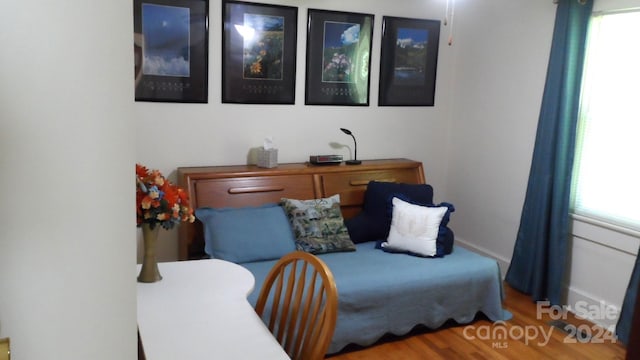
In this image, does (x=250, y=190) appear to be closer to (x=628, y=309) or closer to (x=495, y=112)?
(x=495, y=112)

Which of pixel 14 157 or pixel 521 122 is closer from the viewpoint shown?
pixel 14 157

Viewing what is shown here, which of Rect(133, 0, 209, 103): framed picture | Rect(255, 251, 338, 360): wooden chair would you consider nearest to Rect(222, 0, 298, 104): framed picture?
Rect(133, 0, 209, 103): framed picture

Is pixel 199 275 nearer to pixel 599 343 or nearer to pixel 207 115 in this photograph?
pixel 207 115

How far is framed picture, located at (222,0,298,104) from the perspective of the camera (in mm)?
3504

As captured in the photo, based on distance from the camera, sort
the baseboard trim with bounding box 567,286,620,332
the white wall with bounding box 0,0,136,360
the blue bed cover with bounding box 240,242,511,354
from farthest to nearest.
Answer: the baseboard trim with bounding box 567,286,620,332, the blue bed cover with bounding box 240,242,511,354, the white wall with bounding box 0,0,136,360

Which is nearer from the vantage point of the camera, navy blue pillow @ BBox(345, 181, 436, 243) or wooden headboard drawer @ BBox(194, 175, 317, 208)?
wooden headboard drawer @ BBox(194, 175, 317, 208)

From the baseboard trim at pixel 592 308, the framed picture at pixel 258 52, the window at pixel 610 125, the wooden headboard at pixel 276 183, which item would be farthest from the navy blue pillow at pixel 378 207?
the baseboard trim at pixel 592 308

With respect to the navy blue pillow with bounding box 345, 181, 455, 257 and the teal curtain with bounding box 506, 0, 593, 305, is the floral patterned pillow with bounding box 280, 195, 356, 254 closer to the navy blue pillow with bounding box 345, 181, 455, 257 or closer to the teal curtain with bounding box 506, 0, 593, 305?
the navy blue pillow with bounding box 345, 181, 455, 257

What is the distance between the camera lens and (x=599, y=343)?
3100 millimetres

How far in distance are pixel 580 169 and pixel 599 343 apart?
1.09 m

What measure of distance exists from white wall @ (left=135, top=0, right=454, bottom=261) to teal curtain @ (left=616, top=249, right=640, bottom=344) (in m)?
1.81

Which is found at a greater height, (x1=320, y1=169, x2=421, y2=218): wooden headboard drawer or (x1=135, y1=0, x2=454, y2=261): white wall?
(x1=135, y1=0, x2=454, y2=261): white wall

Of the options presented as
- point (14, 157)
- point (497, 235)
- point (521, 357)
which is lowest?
point (521, 357)

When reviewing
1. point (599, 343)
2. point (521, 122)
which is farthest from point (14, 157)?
point (521, 122)
